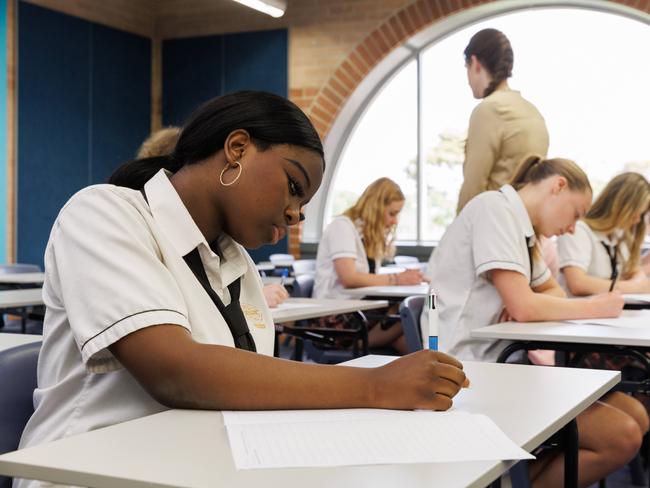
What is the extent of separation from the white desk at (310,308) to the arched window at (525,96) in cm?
385

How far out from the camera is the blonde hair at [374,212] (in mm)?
4809

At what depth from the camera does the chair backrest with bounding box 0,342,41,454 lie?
144cm

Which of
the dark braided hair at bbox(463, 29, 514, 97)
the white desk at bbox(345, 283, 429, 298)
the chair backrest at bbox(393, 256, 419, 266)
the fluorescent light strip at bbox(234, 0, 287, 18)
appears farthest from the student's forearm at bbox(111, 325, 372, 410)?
the fluorescent light strip at bbox(234, 0, 287, 18)

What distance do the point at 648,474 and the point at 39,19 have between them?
616 cm

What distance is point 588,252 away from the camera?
167 inches

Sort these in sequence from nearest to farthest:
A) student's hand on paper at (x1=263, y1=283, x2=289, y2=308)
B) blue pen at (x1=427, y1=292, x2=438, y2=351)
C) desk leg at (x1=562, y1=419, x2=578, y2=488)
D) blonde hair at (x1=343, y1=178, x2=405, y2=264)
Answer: blue pen at (x1=427, y1=292, x2=438, y2=351), desk leg at (x1=562, y1=419, x2=578, y2=488), student's hand on paper at (x1=263, y1=283, x2=289, y2=308), blonde hair at (x1=343, y1=178, x2=405, y2=264)

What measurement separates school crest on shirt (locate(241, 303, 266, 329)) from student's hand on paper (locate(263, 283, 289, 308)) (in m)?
1.51

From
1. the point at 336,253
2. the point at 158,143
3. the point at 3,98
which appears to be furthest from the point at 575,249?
the point at 3,98

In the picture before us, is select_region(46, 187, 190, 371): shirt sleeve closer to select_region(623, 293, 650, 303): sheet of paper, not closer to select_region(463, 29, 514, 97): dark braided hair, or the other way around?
select_region(463, 29, 514, 97): dark braided hair

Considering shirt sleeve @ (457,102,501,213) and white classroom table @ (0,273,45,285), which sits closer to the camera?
shirt sleeve @ (457,102,501,213)

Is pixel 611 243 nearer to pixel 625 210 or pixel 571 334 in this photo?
pixel 625 210

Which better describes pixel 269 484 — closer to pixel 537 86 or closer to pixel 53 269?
pixel 53 269

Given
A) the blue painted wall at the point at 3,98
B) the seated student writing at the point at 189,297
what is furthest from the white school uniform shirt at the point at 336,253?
the blue painted wall at the point at 3,98

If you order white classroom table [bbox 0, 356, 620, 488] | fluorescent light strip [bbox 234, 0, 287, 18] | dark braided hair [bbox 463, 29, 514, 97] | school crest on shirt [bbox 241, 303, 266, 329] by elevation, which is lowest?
white classroom table [bbox 0, 356, 620, 488]
